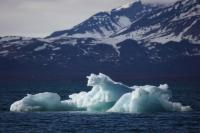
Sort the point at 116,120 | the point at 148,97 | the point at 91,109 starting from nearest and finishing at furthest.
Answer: the point at 116,120 → the point at 148,97 → the point at 91,109

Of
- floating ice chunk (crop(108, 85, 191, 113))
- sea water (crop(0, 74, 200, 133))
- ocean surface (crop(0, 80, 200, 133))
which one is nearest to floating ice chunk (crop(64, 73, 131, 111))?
sea water (crop(0, 74, 200, 133))

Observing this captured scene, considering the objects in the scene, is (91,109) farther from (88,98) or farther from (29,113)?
(29,113)

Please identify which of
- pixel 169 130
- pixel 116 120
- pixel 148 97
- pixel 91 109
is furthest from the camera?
pixel 91 109

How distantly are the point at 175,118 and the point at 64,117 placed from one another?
12168mm

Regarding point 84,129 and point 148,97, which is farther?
point 148,97

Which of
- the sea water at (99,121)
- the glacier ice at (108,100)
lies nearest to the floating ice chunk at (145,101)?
the glacier ice at (108,100)

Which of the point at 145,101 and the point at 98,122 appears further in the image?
the point at 145,101

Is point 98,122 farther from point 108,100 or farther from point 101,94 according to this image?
point 101,94

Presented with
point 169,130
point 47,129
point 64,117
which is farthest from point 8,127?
point 169,130

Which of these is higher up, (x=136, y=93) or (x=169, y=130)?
(x=136, y=93)

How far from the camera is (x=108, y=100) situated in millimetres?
75438

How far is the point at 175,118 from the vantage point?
226 ft

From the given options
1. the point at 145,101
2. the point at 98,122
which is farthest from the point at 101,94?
the point at 98,122

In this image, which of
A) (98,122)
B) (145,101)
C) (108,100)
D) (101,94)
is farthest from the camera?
(101,94)
